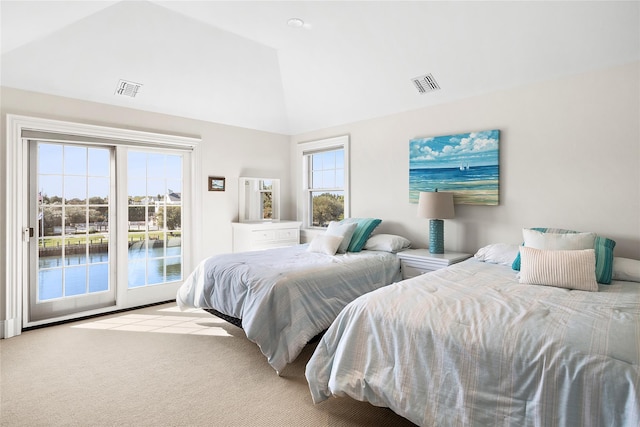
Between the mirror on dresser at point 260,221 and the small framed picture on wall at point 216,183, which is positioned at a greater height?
the small framed picture on wall at point 216,183

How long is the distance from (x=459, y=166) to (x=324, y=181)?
2.08m

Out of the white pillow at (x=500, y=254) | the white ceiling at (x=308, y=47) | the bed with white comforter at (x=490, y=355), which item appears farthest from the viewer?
the white pillow at (x=500, y=254)

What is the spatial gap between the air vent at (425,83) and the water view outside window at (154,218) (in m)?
3.00

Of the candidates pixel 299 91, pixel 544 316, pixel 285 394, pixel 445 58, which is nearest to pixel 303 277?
pixel 285 394

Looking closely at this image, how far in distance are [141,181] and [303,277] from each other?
2564mm

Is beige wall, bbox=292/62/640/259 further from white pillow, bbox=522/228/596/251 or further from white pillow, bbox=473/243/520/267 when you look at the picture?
white pillow, bbox=522/228/596/251

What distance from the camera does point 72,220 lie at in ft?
12.2

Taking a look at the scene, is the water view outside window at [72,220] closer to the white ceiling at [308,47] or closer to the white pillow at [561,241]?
the white ceiling at [308,47]

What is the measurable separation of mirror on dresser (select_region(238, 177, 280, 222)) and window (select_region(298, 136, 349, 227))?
1.38ft

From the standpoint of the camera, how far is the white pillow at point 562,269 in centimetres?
223

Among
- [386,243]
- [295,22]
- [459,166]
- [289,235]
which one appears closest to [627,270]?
[459,166]

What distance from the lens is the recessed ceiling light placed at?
3.24 m

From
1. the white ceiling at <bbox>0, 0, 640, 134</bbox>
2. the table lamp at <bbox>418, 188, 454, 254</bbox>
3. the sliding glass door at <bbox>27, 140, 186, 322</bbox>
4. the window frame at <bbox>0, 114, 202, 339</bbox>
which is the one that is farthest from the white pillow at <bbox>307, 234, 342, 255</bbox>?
the window frame at <bbox>0, 114, 202, 339</bbox>

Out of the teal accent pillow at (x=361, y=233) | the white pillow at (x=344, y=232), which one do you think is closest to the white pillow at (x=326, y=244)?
the white pillow at (x=344, y=232)
